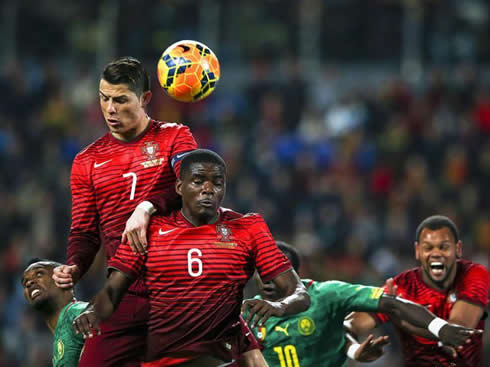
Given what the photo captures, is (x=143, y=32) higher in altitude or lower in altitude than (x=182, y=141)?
higher

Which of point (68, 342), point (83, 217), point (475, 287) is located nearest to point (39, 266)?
point (68, 342)

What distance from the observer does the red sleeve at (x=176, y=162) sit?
215 inches

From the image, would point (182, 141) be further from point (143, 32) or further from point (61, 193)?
point (143, 32)

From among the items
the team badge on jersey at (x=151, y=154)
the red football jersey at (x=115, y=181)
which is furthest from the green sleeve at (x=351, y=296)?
the team badge on jersey at (x=151, y=154)

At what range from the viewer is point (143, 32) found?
15516 millimetres

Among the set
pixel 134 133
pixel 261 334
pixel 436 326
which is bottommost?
pixel 261 334

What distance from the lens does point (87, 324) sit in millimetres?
5078

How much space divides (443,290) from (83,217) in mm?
2542

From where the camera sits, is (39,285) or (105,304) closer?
(105,304)

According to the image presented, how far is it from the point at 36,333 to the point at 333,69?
20.7 ft

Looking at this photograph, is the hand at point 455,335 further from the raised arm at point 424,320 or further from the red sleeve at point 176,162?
the red sleeve at point 176,162

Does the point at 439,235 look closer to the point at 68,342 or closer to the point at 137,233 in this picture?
the point at 137,233

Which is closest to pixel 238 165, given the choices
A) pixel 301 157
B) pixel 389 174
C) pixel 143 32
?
pixel 301 157

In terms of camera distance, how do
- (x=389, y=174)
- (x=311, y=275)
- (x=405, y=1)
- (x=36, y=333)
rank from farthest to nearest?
(x=405, y=1) → (x=389, y=174) → (x=36, y=333) → (x=311, y=275)
